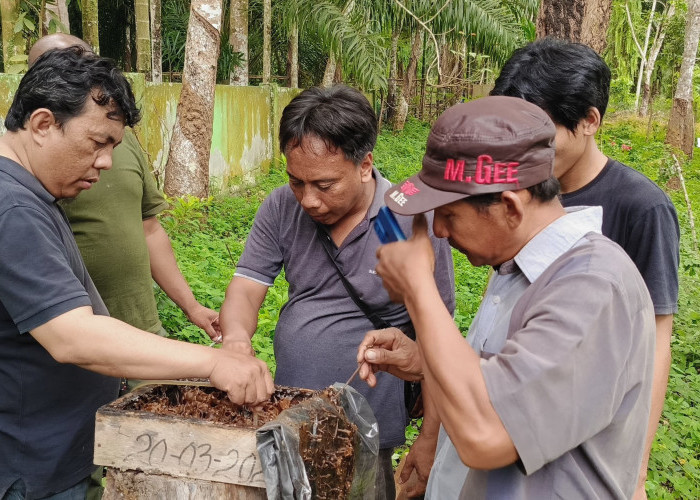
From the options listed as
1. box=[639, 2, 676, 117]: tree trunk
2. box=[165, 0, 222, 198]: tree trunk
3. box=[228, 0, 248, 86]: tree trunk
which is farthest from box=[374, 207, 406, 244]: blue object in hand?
box=[639, 2, 676, 117]: tree trunk

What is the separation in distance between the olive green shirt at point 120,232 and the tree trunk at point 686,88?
1430cm

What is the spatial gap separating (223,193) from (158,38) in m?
3.03

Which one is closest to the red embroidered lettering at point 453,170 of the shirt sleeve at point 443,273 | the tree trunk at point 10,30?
the shirt sleeve at point 443,273

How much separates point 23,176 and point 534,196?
1.49 meters

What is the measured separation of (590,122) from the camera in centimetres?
221

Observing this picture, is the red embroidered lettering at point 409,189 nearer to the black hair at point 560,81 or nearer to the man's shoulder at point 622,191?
the black hair at point 560,81

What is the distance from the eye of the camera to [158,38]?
10.9 m

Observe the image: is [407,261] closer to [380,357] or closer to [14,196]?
[380,357]

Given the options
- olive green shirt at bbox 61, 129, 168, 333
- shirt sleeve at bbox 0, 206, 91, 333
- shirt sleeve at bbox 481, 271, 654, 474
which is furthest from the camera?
olive green shirt at bbox 61, 129, 168, 333

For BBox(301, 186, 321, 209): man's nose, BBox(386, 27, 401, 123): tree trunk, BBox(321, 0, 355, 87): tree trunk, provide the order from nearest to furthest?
BBox(301, 186, 321, 209): man's nose < BBox(321, 0, 355, 87): tree trunk < BBox(386, 27, 401, 123): tree trunk

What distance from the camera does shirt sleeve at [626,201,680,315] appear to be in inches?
84.9

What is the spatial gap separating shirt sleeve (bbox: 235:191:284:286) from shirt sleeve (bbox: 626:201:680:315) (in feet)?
4.33

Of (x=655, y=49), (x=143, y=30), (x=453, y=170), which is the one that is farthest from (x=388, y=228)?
(x=655, y=49)

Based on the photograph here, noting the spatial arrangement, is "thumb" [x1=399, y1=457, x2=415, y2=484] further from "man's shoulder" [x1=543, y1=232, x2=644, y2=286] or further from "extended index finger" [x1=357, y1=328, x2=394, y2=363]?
"man's shoulder" [x1=543, y1=232, x2=644, y2=286]
